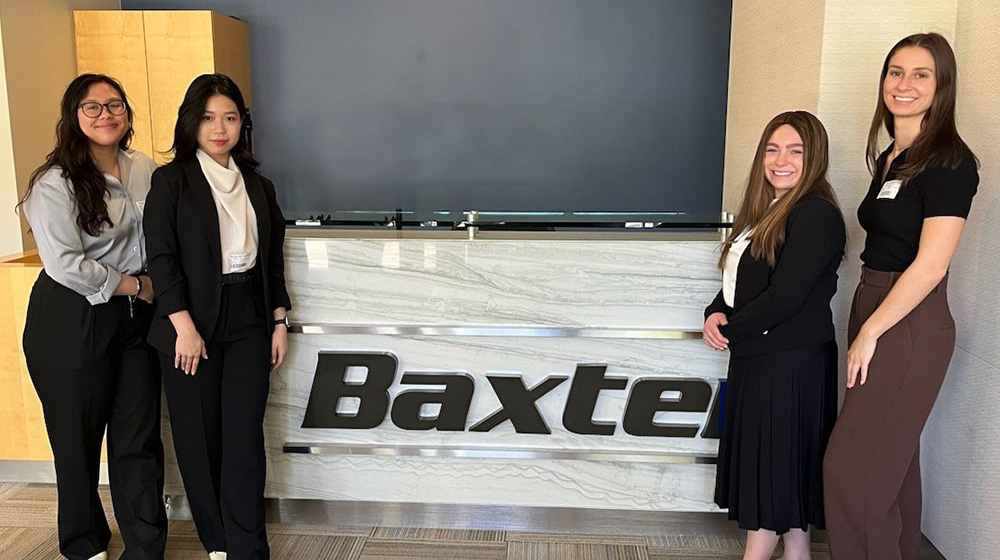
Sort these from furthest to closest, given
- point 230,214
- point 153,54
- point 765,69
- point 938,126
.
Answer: point 153,54, point 765,69, point 230,214, point 938,126

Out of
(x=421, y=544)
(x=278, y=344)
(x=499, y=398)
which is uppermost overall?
(x=278, y=344)

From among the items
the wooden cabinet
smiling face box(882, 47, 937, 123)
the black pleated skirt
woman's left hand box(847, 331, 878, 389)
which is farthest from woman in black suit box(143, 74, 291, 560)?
the wooden cabinet

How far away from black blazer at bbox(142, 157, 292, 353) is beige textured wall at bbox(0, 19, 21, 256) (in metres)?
3.13

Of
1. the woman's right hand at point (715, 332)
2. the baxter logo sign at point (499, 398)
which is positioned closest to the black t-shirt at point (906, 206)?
the woman's right hand at point (715, 332)

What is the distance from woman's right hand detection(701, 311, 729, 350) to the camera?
2377mm

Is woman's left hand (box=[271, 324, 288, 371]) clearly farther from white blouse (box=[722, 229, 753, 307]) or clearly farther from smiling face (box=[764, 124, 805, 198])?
smiling face (box=[764, 124, 805, 198])

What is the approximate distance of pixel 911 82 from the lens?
2.02 meters

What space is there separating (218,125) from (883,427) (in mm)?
2061

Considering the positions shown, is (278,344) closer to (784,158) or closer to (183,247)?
(183,247)

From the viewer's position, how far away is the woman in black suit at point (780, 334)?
2.13 m

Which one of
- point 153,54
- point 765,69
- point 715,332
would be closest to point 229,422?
point 715,332

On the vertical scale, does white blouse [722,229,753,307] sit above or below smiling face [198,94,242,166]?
below

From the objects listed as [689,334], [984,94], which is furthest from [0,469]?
[984,94]

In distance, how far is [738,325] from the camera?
226cm
